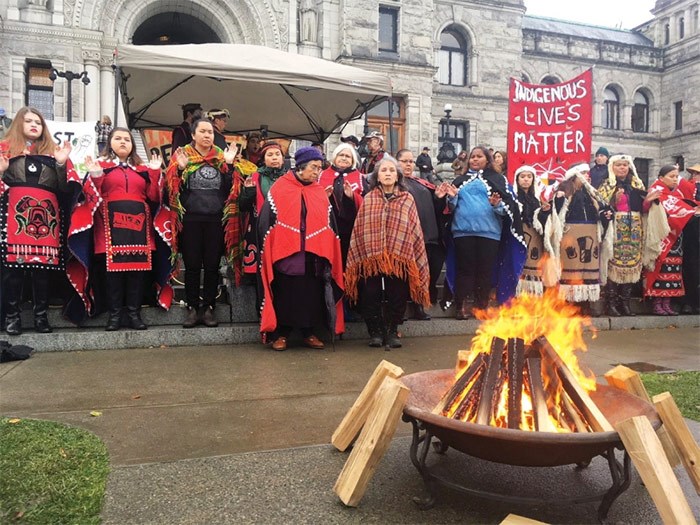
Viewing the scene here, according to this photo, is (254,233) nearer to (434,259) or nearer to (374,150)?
(434,259)

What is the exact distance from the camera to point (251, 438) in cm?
317

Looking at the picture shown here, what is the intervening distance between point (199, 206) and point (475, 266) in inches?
128

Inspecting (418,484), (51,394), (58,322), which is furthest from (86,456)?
(58,322)

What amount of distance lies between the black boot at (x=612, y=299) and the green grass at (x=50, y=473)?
706 centimetres

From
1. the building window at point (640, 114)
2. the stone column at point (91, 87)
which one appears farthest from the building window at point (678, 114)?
the stone column at point (91, 87)

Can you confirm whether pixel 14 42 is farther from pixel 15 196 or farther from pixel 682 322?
pixel 682 322

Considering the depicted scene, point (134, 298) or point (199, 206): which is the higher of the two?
point (199, 206)

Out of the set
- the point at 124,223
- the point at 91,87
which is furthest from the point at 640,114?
the point at 124,223

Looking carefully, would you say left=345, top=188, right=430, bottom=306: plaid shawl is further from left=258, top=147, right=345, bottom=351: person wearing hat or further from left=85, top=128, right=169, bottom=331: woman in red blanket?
left=85, top=128, right=169, bottom=331: woman in red blanket

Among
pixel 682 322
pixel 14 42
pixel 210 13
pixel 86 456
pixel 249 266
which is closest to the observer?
pixel 86 456

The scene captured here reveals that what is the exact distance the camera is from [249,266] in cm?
630

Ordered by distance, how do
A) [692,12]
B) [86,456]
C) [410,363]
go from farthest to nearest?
[692,12]
[410,363]
[86,456]

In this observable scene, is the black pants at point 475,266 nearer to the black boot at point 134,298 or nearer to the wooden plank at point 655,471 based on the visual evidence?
the black boot at point 134,298

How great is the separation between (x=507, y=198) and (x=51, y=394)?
507 cm
